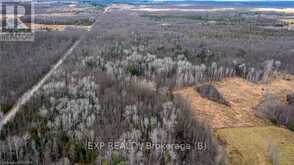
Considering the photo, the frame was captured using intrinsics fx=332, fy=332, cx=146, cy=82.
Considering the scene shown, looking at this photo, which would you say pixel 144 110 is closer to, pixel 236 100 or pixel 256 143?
pixel 256 143

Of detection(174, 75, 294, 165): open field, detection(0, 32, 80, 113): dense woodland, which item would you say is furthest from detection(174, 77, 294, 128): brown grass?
detection(0, 32, 80, 113): dense woodland

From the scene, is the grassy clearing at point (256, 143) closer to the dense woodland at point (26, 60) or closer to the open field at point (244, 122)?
the open field at point (244, 122)

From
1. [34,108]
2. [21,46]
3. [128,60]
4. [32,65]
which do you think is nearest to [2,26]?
[21,46]

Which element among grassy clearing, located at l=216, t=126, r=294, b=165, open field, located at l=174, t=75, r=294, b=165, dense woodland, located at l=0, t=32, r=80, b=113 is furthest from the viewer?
dense woodland, located at l=0, t=32, r=80, b=113

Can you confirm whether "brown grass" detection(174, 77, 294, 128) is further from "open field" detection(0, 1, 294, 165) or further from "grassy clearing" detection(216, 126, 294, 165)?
"grassy clearing" detection(216, 126, 294, 165)

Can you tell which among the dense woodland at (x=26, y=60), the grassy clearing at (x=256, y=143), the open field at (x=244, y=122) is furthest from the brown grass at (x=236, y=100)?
the dense woodland at (x=26, y=60)

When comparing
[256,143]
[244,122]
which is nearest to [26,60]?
[244,122]

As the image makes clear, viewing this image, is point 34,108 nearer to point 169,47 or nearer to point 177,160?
point 177,160

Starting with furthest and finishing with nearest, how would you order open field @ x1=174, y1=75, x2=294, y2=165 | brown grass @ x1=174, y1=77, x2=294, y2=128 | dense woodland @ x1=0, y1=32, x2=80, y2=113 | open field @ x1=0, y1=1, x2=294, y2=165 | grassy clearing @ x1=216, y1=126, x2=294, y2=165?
dense woodland @ x1=0, y1=32, x2=80, y2=113, brown grass @ x1=174, y1=77, x2=294, y2=128, open field @ x1=174, y1=75, x2=294, y2=165, grassy clearing @ x1=216, y1=126, x2=294, y2=165, open field @ x1=0, y1=1, x2=294, y2=165
